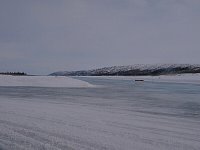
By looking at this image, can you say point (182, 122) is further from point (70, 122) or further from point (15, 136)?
point (15, 136)

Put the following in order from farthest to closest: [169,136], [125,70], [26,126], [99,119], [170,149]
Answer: [125,70]
[99,119]
[26,126]
[169,136]
[170,149]

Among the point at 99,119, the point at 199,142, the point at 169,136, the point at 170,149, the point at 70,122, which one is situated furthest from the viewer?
the point at 99,119

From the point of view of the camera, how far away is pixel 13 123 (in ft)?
20.0

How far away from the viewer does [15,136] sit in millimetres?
5016

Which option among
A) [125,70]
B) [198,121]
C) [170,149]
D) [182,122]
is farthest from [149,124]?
[125,70]

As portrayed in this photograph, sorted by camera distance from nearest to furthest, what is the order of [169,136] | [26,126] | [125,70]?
[169,136] < [26,126] < [125,70]

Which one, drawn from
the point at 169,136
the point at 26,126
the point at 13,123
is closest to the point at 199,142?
the point at 169,136

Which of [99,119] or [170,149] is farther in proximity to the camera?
[99,119]

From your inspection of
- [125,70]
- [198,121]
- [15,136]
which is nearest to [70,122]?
[15,136]

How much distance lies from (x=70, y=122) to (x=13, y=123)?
1.13 m

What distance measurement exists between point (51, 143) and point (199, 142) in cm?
231

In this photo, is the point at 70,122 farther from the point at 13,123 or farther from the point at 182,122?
the point at 182,122

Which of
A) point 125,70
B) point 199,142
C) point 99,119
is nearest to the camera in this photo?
point 199,142

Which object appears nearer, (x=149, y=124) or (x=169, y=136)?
(x=169, y=136)
